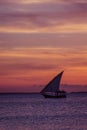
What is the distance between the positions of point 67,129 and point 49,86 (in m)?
67.5

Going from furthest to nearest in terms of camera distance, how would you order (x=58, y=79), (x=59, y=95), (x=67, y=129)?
(x=59, y=95) → (x=58, y=79) → (x=67, y=129)

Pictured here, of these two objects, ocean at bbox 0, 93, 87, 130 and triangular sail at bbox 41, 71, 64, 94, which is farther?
triangular sail at bbox 41, 71, 64, 94

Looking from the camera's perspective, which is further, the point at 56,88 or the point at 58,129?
the point at 56,88

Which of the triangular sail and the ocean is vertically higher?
the triangular sail

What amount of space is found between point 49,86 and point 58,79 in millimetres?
3291

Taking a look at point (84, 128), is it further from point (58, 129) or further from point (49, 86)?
point (49, 86)

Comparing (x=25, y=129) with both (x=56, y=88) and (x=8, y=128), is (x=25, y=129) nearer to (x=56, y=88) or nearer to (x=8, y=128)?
(x=8, y=128)

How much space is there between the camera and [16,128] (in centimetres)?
4506

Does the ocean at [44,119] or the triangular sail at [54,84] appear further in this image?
the triangular sail at [54,84]

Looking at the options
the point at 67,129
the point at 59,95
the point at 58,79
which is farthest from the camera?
the point at 59,95

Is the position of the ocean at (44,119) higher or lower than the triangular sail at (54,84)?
lower

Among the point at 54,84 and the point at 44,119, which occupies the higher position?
the point at 54,84

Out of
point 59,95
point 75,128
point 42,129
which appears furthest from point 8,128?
point 59,95

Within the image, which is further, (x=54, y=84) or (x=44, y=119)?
(x=54, y=84)
